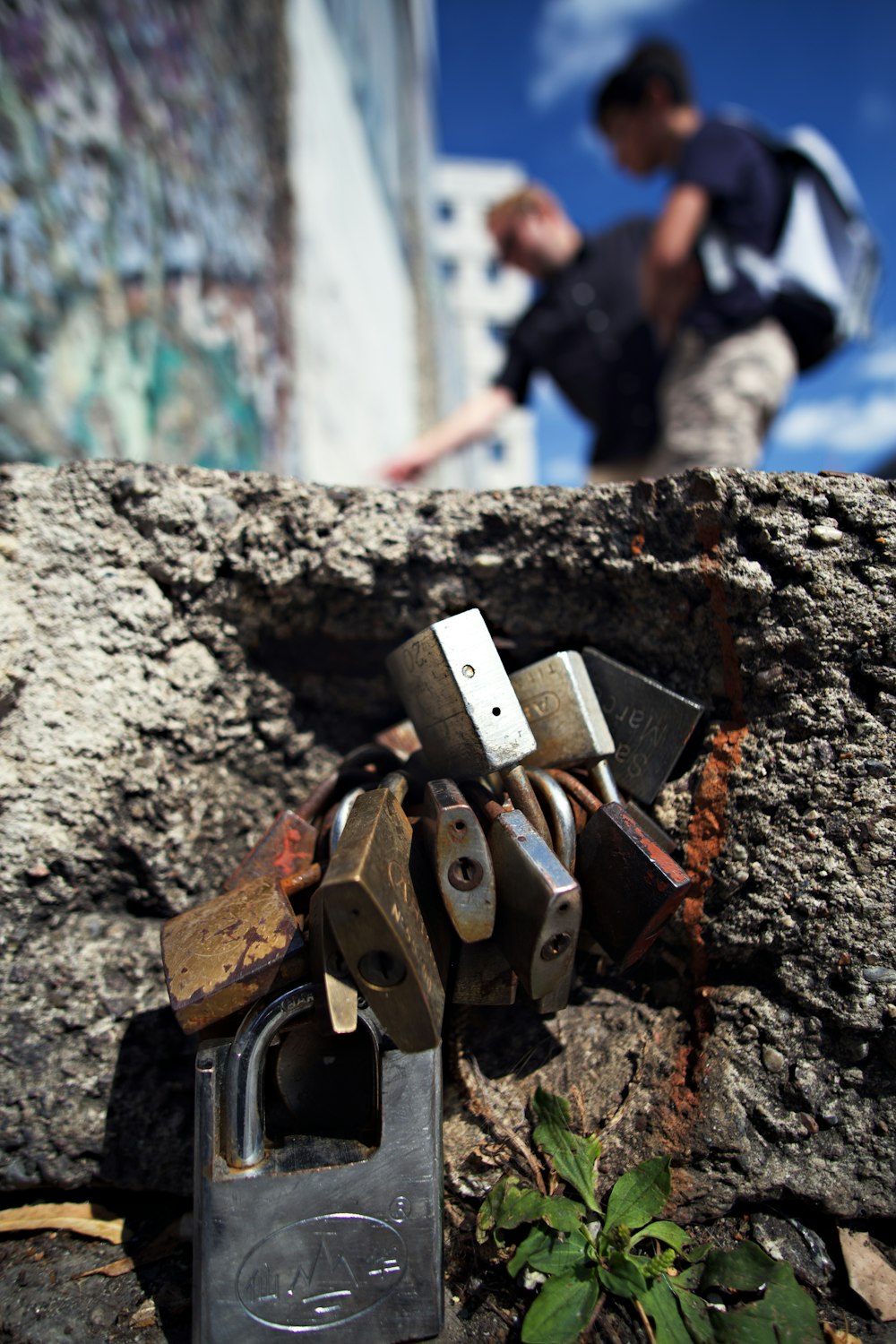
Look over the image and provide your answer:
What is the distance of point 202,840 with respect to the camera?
4.22 ft

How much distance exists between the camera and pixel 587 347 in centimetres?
337

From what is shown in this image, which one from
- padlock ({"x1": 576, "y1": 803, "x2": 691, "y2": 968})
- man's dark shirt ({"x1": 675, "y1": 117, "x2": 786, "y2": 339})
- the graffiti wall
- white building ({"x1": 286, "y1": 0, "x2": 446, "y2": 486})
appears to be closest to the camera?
padlock ({"x1": 576, "y1": 803, "x2": 691, "y2": 968})

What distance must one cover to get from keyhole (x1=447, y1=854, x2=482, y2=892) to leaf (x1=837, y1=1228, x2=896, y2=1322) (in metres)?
0.69

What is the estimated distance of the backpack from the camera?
2.46m

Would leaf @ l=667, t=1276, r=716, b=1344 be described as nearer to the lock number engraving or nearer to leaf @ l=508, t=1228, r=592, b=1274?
leaf @ l=508, t=1228, r=592, b=1274

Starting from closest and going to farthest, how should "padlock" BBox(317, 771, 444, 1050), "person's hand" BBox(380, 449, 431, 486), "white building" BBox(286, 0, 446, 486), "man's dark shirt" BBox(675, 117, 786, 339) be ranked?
"padlock" BBox(317, 771, 444, 1050), "man's dark shirt" BBox(675, 117, 786, 339), "person's hand" BBox(380, 449, 431, 486), "white building" BBox(286, 0, 446, 486)

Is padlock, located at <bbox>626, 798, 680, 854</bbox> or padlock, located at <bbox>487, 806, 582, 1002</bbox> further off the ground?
padlock, located at <bbox>626, 798, 680, 854</bbox>

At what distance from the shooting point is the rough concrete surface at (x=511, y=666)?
1035mm

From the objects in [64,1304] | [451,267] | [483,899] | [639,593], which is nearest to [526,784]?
[483,899]

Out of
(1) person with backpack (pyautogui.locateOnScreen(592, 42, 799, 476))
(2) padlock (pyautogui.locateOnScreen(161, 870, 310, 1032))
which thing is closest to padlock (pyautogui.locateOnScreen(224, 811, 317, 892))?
(2) padlock (pyautogui.locateOnScreen(161, 870, 310, 1032))

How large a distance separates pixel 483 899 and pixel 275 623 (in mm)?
691

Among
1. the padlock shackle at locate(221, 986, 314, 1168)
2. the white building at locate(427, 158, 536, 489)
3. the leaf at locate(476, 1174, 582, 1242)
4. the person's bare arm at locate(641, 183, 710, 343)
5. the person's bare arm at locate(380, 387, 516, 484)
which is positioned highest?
the white building at locate(427, 158, 536, 489)

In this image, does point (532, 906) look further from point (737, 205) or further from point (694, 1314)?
point (737, 205)

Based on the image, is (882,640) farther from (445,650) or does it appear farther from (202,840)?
(202,840)
